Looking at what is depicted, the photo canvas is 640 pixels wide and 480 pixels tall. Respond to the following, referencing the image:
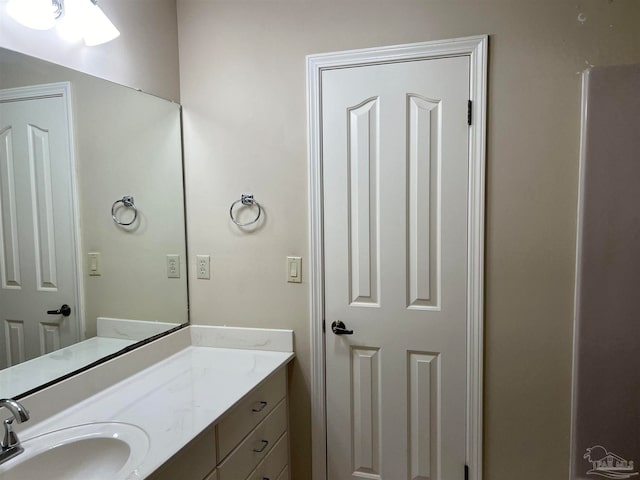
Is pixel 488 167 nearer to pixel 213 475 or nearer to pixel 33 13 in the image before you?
pixel 213 475

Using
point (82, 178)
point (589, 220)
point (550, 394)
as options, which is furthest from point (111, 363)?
→ point (589, 220)

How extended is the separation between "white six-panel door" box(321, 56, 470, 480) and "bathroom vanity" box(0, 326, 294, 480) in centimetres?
31

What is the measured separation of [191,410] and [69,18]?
1.38 m

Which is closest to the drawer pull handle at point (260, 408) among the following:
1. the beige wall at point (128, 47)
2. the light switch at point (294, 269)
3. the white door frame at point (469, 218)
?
the white door frame at point (469, 218)

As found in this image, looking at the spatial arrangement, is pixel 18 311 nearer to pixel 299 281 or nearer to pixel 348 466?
pixel 299 281

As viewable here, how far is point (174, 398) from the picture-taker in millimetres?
1509

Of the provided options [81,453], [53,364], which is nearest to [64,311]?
[53,364]

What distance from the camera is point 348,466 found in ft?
6.40

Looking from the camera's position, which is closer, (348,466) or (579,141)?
(579,141)

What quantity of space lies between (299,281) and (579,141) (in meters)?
1.25

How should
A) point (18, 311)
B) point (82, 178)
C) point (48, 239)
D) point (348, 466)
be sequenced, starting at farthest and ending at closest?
point (348, 466) → point (82, 178) → point (48, 239) → point (18, 311)

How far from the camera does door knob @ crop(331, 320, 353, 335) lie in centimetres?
190

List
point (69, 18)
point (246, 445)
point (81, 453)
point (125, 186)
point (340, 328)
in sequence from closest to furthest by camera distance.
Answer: point (81, 453), point (69, 18), point (246, 445), point (125, 186), point (340, 328)

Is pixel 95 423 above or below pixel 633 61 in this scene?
below
